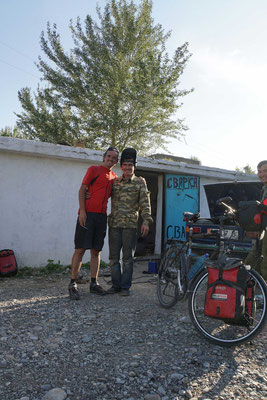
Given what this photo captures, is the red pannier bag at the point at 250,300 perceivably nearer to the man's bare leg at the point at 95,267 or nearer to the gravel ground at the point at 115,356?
the gravel ground at the point at 115,356

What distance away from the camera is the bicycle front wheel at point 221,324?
3.02m

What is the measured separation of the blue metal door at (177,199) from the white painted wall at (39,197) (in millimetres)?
2925

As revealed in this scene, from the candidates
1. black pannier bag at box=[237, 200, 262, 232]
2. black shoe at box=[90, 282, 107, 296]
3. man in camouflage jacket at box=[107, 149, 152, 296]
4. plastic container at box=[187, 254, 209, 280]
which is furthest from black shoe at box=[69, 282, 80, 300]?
black pannier bag at box=[237, 200, 262, 232]

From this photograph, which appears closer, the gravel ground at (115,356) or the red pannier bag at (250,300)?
the gravel ground at (115,356)

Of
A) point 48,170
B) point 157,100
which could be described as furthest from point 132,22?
point 48,170

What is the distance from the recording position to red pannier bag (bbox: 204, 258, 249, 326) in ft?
9.71

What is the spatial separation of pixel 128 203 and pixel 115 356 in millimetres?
2412

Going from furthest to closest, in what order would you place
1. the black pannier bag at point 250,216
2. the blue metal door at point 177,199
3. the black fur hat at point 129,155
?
1. the blue metal door at point 177,199
2. the black fur hat at point 129,155
3. the black pannier bag at point 250,216

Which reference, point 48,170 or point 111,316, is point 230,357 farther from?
point 48,170

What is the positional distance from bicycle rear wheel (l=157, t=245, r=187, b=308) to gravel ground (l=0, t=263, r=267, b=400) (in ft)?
0.54

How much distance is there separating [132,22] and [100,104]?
18.2 ft

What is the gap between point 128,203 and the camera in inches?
192

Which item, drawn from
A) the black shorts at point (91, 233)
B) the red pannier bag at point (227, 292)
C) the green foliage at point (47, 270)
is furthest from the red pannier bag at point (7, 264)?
the red pannier bag at point (227, 292)

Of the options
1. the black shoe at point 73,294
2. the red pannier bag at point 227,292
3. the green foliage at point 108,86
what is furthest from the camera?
the green foliage at point 108,86
